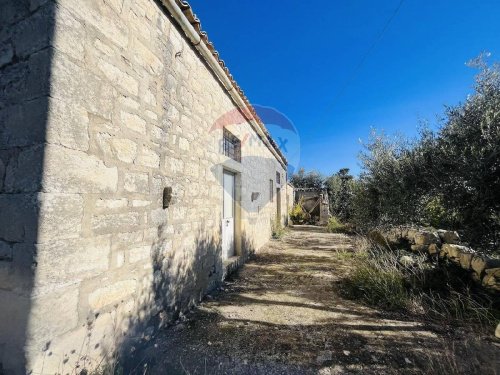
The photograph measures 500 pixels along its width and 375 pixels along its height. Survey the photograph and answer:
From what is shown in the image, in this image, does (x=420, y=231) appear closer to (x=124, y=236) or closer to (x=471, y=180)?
(x=471, y=180)

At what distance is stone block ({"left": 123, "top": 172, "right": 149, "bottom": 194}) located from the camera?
217 centimetres

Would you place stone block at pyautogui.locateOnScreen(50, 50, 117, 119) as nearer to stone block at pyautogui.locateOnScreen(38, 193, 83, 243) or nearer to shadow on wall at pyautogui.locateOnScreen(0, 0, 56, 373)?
shadow on wall at pyautogui.locateOnScreen(0, 0, 56, 373)

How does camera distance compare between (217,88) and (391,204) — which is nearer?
(217,88)

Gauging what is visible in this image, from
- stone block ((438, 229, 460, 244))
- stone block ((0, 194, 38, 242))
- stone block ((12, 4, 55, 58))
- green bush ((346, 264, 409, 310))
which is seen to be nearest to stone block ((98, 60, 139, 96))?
stone block ((12, 4, 55, 58))

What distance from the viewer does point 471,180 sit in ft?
8.74

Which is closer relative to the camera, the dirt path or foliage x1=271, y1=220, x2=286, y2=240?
the dirt path

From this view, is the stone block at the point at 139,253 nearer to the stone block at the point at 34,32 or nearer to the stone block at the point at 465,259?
the stone block at the point at 34,32

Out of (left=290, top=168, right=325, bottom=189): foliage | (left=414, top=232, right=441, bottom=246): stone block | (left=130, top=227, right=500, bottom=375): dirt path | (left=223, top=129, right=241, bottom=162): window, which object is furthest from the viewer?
(left=290, top=168, right=325, bottom=189): foliage

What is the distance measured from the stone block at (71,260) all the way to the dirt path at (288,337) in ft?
3.45

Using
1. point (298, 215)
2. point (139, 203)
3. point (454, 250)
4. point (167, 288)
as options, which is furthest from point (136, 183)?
point (298, 215)

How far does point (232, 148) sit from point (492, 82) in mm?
4080

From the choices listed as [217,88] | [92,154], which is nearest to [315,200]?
[217,88]

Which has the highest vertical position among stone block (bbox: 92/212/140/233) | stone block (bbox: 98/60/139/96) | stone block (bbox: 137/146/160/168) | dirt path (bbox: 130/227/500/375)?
stone block (bbox: 98/60/139/96)

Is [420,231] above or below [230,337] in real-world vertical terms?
above
